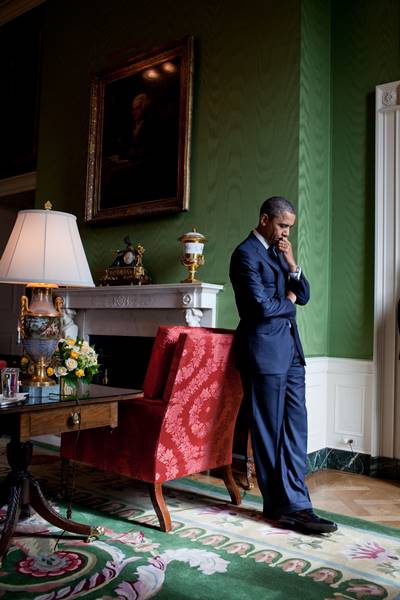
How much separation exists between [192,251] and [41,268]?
83.2 inches

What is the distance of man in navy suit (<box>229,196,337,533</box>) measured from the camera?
291cm

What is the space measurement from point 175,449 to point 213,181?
100 inches

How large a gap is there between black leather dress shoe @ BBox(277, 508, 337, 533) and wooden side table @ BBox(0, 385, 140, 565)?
3.02 feet

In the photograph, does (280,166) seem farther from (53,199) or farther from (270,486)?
(53,199)

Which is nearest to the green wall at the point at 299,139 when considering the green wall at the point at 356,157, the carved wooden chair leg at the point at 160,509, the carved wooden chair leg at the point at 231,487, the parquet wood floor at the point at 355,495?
the green wall at the point at 356,157

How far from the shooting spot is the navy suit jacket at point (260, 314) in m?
2.90

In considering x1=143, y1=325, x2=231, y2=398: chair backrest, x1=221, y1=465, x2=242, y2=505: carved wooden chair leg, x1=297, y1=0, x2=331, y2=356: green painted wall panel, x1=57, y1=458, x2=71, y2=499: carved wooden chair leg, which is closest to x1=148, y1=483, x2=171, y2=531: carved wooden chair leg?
x1=143, y1=325, x2=231, y2=398: chair backrest

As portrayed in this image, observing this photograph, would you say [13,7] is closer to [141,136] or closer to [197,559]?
[141,136]

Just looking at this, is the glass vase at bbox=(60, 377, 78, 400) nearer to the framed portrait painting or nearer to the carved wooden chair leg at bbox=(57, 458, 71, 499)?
the carved wooden chair leg at bbox=(57, 458, 71, 499)

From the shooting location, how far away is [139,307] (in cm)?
492

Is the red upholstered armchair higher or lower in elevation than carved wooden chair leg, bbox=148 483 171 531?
higher

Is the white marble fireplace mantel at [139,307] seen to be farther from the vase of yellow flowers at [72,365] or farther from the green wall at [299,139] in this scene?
the vase of yellow flowers at [72,365]

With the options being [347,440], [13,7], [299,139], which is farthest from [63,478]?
[13,7]

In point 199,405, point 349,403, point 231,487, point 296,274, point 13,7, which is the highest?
point 13,7
